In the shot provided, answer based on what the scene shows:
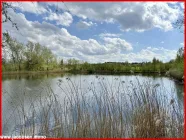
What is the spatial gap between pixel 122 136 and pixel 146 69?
43.1 meters

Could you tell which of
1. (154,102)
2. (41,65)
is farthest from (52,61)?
(154,102)

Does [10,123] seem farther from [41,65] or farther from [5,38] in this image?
[41,65]

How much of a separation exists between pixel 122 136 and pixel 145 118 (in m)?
0.45

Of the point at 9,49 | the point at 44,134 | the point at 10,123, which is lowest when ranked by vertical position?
the point at 10,123

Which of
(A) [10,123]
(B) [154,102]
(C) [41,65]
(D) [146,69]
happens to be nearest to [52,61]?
(C) [41,65]

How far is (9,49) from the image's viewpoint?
3.72 m

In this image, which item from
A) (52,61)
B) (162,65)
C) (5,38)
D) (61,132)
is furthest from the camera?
(52,61)

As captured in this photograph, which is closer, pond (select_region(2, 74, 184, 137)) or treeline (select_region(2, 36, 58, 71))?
pond (select_region(2, 74, 184, 137))

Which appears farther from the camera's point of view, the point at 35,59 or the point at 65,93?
the point at 35,59

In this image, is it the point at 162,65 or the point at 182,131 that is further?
the point at 162,65

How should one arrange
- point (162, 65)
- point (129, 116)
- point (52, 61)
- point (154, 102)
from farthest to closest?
1. point (52, 61)
2. point (162, 65)
3. point (129, 116)
4. point (154, 102)

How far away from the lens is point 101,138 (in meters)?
3.78

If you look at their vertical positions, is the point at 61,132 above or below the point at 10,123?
above

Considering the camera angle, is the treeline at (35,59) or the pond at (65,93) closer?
the pond at (65,93)
